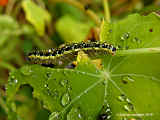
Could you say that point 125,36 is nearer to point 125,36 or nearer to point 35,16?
point 125,36

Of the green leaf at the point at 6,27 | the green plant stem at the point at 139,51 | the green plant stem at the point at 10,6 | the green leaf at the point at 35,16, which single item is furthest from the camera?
the green plant stem at the point at 10,6

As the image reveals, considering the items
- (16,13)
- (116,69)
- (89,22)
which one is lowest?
(116,69)

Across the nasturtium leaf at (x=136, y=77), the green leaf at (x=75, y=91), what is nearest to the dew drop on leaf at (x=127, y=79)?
the nasturtium leaf at (x=136, y=77)

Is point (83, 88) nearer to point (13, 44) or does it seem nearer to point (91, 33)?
point (91, 33)

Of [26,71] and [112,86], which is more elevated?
[26,71]

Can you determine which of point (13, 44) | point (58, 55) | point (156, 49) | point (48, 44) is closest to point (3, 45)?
point (13, 44)

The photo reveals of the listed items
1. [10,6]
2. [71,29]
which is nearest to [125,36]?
[71,29]

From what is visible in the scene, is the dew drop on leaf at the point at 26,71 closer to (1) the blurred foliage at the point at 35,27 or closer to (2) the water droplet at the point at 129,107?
(2) the water droplet at the point at 129,107
